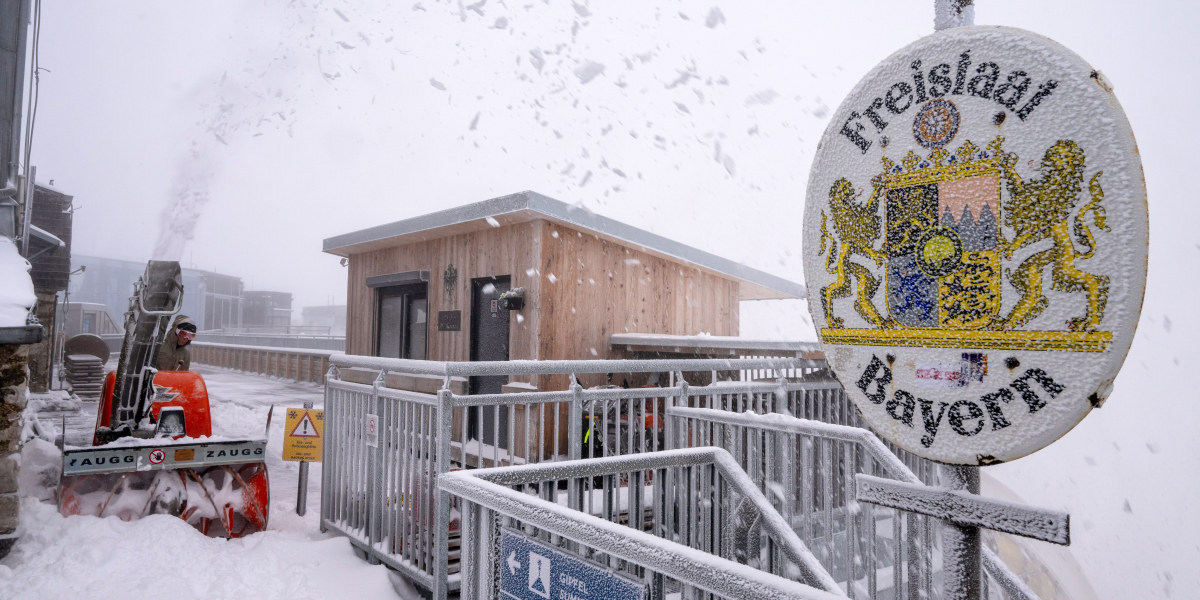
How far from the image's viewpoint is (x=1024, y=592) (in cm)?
272

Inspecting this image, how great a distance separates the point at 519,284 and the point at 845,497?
5792mm

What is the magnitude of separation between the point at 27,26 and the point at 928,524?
394 inches

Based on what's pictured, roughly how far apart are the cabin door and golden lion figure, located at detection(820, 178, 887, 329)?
24.4 feet

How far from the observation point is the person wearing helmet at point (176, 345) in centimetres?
741

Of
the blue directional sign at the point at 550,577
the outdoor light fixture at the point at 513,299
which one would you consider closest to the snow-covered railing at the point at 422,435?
the blue directional sign at the point at 550,577

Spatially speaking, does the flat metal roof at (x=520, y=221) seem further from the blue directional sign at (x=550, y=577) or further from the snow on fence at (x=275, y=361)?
the snow on fence at (x=275, y=361)

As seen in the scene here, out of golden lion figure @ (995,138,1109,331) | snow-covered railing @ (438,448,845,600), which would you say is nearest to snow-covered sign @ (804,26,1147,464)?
golden lion figure @ (995,138,1109,331)

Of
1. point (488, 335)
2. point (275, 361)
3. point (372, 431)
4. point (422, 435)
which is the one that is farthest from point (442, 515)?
point (275, 361)

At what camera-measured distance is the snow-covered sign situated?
1089 mm

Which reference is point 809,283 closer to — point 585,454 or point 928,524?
point 928,524

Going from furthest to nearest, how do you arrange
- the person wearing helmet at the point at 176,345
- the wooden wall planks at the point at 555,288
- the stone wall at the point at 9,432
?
the wooden wall planks at the point at 555,288
the person wearing helmet at the point at 176,345
the stone wall at the point at 9,432

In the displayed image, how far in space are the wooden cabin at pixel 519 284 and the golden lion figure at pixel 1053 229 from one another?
6966 millimetres

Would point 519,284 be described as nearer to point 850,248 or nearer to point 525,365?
point 525,365

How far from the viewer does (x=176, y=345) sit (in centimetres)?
755
